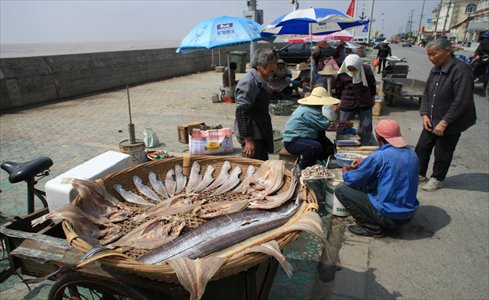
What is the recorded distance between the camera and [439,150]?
4738 millimetres

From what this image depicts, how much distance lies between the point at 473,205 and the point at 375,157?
2.25 m

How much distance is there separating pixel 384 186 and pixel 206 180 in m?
2.03

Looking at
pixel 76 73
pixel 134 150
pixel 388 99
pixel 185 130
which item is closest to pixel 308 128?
pixel 134 150

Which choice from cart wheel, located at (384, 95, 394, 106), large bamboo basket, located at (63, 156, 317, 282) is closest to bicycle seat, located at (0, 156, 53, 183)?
large bamboo basket, located at (63, 156, 317, 282)

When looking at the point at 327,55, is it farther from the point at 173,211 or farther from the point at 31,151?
the point at 173,211

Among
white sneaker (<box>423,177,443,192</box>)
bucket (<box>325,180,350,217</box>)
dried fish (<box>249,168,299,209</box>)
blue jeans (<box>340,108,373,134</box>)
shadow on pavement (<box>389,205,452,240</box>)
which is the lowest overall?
shadow on pavement (<box>389,205,452,240</box>)

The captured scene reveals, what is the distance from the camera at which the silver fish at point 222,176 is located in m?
2.91

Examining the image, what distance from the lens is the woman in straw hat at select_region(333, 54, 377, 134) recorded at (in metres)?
5.65

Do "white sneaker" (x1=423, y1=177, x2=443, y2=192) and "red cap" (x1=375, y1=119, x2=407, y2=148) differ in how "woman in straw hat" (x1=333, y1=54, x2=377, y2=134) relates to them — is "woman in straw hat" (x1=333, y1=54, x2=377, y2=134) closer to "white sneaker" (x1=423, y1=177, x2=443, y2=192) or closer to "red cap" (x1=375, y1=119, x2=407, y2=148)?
"white sneaker" (x1=423, y1=177, x2=443, y2=192)

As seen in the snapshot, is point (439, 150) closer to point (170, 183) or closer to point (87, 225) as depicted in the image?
point (170, 183)

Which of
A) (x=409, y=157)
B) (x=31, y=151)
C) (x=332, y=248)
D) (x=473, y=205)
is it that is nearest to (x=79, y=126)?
(x=31, y=151)

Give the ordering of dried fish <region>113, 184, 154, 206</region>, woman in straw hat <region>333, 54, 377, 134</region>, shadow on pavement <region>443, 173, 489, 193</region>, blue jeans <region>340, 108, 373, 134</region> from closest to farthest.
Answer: dried fish <region>113, 184, 154, 206</region> < shadow on pavement <region>443, 173, 489, 193</region> < woman in straw hat <region>333, 54, 377, 134</region> < blue jeans <region>340, 108, 373, 134</region>

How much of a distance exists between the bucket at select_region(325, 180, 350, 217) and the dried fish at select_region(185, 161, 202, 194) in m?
1.93

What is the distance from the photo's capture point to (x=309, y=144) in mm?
4668
